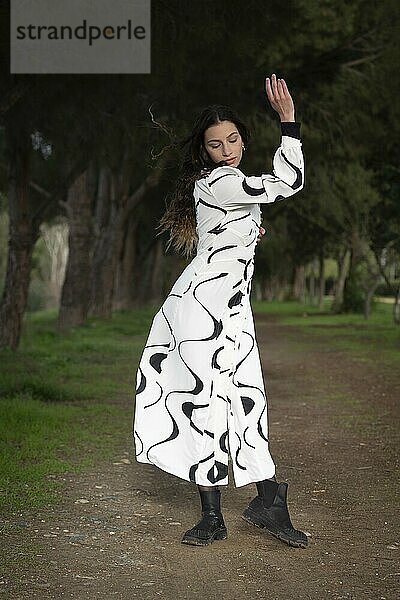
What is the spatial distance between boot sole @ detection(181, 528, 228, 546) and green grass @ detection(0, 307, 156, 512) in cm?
113

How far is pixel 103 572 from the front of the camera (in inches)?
188

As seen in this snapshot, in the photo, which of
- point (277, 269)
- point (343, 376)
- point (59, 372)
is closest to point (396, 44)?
point (343, 376)

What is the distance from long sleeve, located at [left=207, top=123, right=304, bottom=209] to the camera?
16.6 ft

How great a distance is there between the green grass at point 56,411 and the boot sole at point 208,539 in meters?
1.13

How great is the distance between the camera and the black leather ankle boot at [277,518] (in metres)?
5.21

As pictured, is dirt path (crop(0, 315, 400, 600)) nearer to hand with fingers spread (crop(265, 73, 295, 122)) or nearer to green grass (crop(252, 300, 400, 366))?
hand with fingers spread (crop(265, 73, 295, 122))

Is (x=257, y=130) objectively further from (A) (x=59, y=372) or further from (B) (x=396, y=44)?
(A) (x=59, y=372)

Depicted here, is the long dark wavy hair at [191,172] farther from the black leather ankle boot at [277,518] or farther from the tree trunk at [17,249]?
the tree trunk at [17,249]

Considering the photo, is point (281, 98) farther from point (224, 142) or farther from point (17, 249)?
point (17, 249)

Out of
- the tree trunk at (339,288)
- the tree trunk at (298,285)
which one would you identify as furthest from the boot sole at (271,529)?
the tree trunk at (298,285)

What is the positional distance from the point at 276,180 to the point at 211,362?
89 cm

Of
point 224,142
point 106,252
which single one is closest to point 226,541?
point 224,142

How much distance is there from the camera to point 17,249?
16.1 meters

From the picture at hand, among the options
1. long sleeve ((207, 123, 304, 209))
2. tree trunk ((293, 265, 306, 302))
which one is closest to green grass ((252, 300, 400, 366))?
long sleeve ((207, 123, 304, 209))
